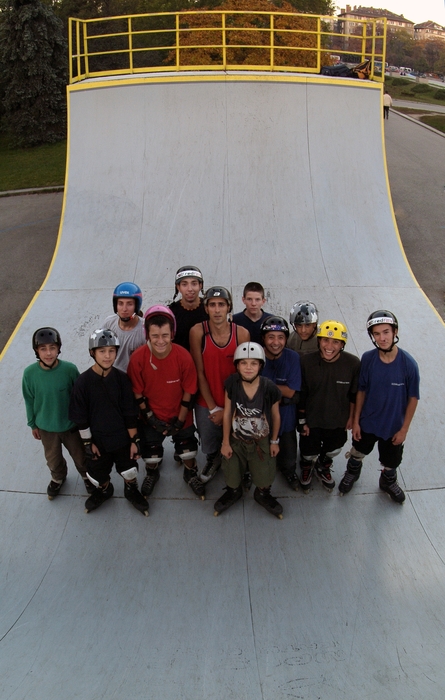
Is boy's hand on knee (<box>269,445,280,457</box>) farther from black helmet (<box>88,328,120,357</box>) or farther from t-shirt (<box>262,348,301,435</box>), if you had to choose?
A: black helmet (<box>88,328,120,357</box>)

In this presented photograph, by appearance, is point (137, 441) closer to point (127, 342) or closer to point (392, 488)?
point (127, 342)

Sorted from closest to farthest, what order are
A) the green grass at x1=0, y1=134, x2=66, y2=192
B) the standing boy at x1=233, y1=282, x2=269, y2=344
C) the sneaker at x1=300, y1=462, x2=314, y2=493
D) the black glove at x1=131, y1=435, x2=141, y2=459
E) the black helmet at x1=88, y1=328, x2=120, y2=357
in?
→ 1. the black helmet at x1=88, y1=328, x2=120, y2=357
2. the black glove at x1=131, y1=435, x2=141, y2=459
3. the standing boy at x1=233, y1=282, x2=269, y2=344
4. the sneaker at x1=300, y1=462, x2=314, y2=493
5. the green grass at x1=0, y1=134, x2=66, y2=192

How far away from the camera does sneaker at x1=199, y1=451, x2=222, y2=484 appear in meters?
4.36

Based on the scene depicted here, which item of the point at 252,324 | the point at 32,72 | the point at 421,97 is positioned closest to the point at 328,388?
the point at 252,324

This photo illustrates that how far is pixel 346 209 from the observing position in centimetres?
841

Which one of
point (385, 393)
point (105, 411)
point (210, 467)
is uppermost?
point (385, 393)

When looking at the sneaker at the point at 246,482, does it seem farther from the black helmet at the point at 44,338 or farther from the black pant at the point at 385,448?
the black helmet at the point at 44,338

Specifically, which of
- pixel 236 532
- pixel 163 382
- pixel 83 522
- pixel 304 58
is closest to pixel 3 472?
pixel 83 522

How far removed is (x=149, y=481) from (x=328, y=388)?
193cm

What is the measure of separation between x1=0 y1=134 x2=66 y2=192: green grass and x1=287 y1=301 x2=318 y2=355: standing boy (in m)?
15.7

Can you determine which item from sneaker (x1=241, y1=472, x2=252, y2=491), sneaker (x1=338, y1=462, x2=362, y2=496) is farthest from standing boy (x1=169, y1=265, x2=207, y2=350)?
sneaker (x1=338, y1=462, x2=362, y2=496)

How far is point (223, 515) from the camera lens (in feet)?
13.6

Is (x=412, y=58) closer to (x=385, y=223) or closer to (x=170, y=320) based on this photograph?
(x=385, y=223)

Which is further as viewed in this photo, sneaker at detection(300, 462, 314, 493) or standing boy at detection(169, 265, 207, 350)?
sneaker at detection(300, 462, 314, 493)
